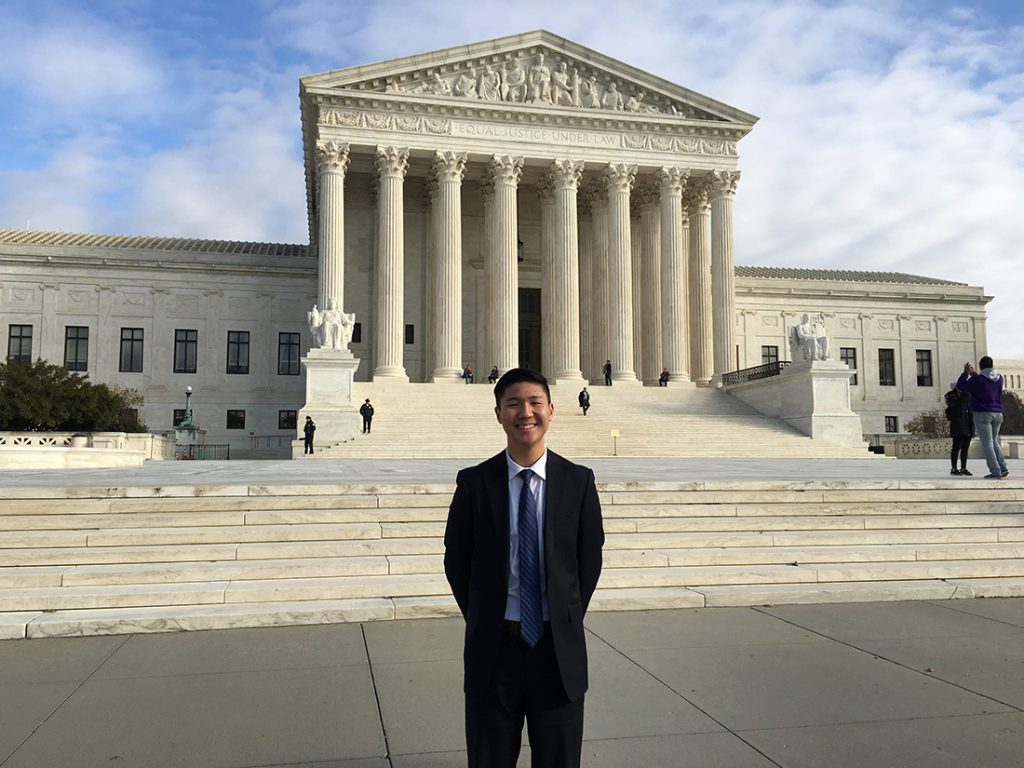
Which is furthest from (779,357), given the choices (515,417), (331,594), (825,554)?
(515,417)

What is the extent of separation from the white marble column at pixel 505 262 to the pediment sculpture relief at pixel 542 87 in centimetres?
381

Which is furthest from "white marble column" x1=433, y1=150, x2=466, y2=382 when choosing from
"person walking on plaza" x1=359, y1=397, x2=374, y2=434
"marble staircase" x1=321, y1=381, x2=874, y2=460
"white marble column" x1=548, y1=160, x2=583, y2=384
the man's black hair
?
the man's black hair

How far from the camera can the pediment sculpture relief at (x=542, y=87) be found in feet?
141

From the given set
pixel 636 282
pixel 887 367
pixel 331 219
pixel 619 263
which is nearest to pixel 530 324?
pixel 636 282

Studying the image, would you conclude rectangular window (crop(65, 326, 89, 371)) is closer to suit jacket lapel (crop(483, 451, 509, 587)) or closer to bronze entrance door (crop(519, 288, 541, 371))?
bronze entrance door (crop(519, 288, 541, 371))

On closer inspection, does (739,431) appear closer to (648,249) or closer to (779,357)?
(648,249)

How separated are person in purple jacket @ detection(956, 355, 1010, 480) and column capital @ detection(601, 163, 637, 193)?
1218 inches

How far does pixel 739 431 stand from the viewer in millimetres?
34125

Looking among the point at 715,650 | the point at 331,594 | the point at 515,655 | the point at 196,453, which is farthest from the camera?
the point at 196,453

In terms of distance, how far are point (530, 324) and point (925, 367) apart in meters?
30.7

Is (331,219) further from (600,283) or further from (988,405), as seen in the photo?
(988,405)

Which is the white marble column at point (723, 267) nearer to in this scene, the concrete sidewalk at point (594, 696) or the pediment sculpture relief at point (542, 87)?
the pediment sculpture relief at point (542, 87)

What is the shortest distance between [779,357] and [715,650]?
5428 cm

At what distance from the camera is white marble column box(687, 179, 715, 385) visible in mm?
47250
